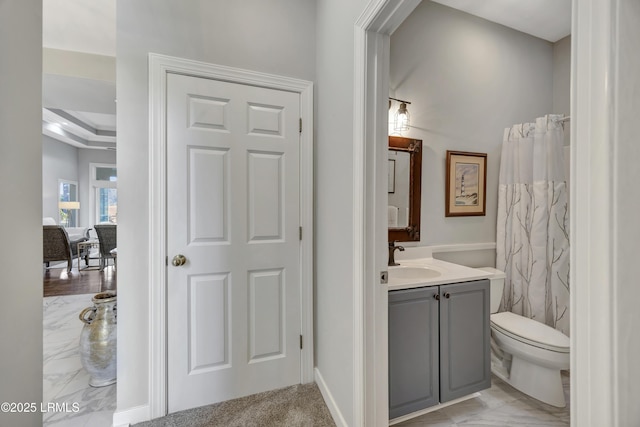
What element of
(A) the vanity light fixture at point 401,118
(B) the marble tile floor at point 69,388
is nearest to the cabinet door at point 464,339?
(A) the vanity light fixture at point 401,118

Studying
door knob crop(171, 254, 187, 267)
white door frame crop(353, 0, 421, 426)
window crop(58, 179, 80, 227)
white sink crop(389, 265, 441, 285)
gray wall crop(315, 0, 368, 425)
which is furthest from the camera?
window crop(58, 179, 80, 227)

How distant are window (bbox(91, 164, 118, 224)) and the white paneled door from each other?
7.77m

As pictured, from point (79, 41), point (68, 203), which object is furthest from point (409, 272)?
point (68, 203)

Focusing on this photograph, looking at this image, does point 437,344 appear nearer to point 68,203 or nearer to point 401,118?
point 401,118

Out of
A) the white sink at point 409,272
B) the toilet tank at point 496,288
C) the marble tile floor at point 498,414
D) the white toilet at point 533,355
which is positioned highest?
the white sink at point 409,272

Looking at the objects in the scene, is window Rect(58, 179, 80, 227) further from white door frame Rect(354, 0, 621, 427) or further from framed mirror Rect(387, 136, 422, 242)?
white door frame Rect(354, 0, 621, 427)

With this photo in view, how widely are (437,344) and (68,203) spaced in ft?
28.2

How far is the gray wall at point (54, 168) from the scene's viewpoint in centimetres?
581

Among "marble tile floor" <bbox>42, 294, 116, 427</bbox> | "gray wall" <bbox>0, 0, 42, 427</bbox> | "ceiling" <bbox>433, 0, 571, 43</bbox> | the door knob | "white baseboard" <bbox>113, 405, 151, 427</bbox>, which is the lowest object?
"marble tile floor" <bbox>42, 294, 116, 427</bbox>

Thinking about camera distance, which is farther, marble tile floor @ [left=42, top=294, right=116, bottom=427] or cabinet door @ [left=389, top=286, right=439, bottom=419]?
marble tile floor @ [left=42, top=294, right=116, bottom=427]

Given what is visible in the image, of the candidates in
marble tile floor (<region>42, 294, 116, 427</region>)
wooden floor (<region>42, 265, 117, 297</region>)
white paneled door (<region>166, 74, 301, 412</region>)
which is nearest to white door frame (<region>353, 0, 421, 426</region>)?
white paneled door (<region>166, 74, 301, 412</region>)

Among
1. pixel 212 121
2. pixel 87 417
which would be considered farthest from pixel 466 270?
pixel 87 417

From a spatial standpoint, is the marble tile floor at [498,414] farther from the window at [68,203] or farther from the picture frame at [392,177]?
the window at [68,203]

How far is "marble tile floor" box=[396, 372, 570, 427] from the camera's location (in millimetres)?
1515
